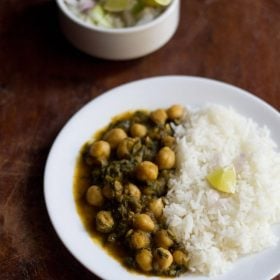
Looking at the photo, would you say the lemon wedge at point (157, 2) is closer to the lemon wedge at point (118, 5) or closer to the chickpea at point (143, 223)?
the lemon wedge at point (118, 5)

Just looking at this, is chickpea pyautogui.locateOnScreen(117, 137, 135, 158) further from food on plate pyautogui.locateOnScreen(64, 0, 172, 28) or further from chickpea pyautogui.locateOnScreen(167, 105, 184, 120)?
food on plate pyautogui.locateOnScreen(64, 0, 172, 28)

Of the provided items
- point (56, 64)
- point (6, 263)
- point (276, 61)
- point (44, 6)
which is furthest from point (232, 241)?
point (44, 6)

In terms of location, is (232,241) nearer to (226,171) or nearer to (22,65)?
(226,171)

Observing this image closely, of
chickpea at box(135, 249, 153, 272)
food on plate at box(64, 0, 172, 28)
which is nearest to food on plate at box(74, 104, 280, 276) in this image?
chickpea at box(135, 249, 153, 272)

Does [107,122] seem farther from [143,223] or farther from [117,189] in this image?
[143,223]

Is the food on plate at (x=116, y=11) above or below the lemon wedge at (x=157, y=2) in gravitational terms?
below

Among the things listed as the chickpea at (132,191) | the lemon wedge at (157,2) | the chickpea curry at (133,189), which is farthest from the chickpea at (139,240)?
the lemon wedge at (157,2)

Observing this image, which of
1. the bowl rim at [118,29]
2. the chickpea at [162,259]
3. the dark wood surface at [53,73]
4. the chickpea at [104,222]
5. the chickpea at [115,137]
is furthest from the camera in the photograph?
the bowl rim at [118,29]
